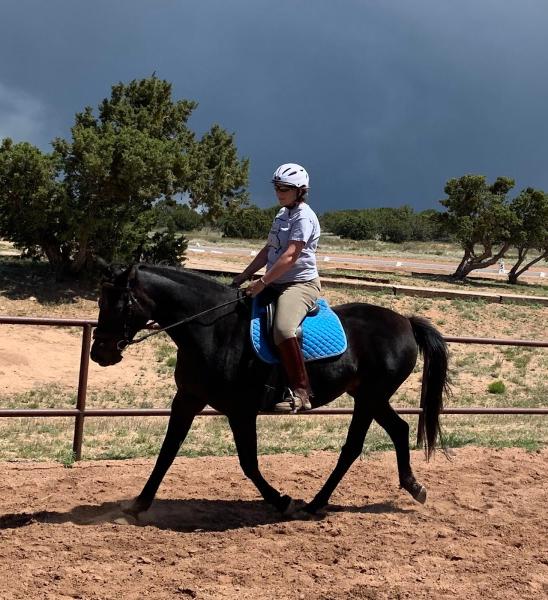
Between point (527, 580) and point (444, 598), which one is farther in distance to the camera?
point (527, 580)

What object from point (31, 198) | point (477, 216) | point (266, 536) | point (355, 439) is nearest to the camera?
point (266, 536)

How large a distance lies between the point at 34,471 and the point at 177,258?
19.3 metres

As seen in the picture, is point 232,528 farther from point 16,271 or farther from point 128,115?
point 128,115

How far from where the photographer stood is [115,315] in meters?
4.75

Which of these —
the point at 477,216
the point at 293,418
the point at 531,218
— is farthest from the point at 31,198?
the point at 531,218

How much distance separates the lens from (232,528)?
4.89 meters

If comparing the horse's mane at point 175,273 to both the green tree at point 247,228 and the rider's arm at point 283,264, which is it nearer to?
the rider's arm at point 283,264

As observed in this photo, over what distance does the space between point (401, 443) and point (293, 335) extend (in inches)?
63.5

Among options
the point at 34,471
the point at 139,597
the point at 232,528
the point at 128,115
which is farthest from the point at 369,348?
the point at 128,115

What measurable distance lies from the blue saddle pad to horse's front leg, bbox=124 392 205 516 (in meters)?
0.66

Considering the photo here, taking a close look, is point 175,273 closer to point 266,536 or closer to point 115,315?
point 115,315

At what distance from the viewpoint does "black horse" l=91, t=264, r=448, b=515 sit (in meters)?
4.79

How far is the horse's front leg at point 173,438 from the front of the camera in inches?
198

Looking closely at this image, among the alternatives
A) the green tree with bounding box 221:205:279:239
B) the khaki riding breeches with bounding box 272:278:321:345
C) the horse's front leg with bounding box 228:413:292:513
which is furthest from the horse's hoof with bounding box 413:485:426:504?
the green tree with bounding box 221:205:279:239
